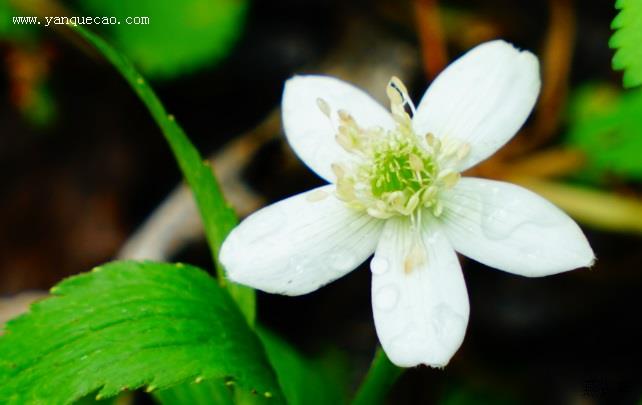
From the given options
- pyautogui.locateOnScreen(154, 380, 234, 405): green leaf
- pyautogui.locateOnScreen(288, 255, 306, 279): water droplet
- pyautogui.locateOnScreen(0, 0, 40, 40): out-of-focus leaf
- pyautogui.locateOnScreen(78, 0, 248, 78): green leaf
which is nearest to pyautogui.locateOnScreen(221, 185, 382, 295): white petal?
pyautogui.locateOnScreen(288, 255, 306, 279): water droplet

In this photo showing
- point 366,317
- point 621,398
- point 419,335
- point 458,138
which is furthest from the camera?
point 366,317

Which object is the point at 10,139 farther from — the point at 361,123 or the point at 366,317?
the point at 361,123

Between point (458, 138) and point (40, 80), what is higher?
point (40, 80)

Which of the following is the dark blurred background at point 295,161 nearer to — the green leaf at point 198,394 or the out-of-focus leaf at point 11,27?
the out-of-focus leaf at point 11,27

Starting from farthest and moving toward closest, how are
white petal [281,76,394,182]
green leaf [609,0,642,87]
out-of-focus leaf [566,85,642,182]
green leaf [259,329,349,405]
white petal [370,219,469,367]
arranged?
1. out-of-focus leaf [566,85,642,182]
2. green leaf [259,329,349,405]
3. white petal [281,76,394,182]
4. green leaf [609,0,642,87]
5. white petal [370,219,469,367]

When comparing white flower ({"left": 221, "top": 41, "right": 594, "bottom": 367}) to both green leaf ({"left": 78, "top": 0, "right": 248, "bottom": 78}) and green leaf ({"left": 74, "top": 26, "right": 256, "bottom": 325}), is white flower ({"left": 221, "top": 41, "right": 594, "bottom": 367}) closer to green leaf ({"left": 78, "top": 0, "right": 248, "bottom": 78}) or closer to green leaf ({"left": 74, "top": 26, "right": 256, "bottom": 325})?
green leaf ({"left": 74, "top": 26, "right": 256, "bottom": 325})

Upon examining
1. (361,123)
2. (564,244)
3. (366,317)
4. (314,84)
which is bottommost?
(366,317)

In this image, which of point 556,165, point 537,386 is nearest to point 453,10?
point 556,165
